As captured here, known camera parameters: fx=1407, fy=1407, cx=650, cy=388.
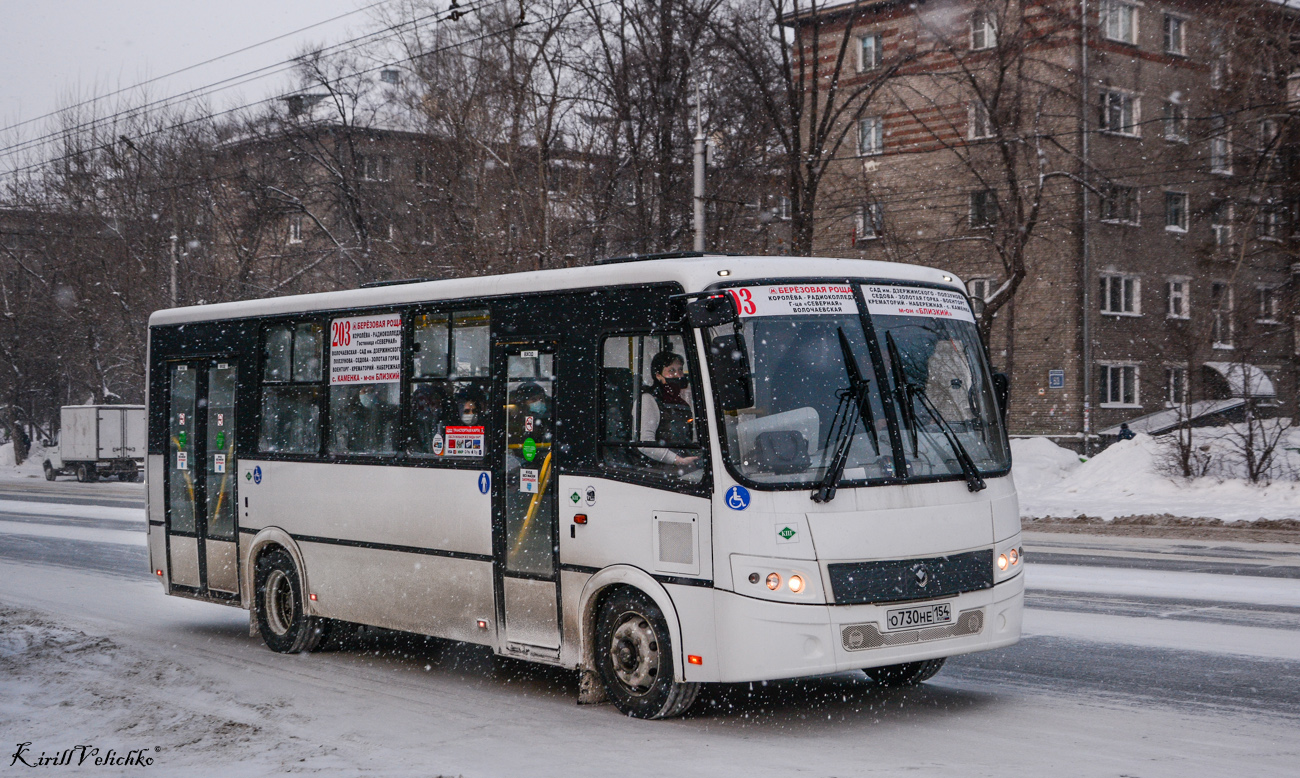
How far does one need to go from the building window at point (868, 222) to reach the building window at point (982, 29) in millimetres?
4473

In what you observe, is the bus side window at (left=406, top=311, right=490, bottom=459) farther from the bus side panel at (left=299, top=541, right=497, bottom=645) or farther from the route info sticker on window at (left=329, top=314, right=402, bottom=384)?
the bus side panel at (left=299, top=541, right=497, bottom=645)

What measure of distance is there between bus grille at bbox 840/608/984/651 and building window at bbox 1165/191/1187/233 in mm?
44514

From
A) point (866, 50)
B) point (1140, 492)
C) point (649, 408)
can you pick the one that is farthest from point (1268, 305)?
point (649, 408)

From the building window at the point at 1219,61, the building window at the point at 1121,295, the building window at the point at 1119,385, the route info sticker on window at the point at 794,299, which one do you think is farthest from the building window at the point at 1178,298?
the route info sticker on window at the point at 794,299

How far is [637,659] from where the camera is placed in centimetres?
810

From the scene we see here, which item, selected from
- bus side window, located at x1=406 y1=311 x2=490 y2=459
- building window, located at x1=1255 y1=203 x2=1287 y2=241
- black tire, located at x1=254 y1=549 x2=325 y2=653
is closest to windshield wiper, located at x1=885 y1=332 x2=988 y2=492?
bus side window, located at x1=406 y1=311 x2=490 y2=459

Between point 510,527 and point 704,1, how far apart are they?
977 inches

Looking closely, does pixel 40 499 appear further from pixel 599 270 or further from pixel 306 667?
pixel 599 270

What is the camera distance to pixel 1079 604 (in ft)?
41.2

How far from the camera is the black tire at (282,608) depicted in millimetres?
10961

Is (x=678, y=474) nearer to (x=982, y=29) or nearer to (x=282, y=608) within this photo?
(x=282, y=608)

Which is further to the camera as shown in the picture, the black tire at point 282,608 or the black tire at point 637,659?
the black tire at point 282,608

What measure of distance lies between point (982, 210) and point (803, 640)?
3271 centimetres

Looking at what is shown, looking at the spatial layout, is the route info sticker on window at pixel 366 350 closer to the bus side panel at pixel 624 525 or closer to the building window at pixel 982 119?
the bus side panel at pixel 624 525
